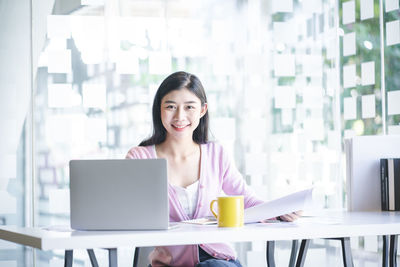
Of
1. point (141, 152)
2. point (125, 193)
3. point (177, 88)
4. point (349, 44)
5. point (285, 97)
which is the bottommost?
point (125, 193)

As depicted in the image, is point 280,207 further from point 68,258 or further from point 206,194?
point 68,258

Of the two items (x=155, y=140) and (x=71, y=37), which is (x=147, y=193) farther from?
(x=71, y=37)

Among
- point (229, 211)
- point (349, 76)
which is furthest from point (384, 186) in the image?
point (349, 76)

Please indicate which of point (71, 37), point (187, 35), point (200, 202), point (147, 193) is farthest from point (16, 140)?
point (147, 193)

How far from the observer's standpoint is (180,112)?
241 centimetres

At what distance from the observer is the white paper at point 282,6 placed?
4770 mm

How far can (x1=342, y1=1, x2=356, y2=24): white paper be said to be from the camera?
4879 millimetres

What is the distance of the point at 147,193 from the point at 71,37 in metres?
2.68

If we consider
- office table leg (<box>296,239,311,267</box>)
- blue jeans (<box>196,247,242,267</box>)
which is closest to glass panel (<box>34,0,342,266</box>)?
blue jeans (<box>196,247,242,267</box>)

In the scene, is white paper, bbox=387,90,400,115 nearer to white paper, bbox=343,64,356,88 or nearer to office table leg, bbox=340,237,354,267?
white paper, bbox=343,64,356,88

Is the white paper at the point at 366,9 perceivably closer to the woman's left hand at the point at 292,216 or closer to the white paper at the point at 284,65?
the white paper at the point at 284,65

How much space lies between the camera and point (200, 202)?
2.37 meters

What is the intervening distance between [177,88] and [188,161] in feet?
0.96

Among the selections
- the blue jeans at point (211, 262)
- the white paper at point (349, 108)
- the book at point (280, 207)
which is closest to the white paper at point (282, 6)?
the white paper at point (349, 108)
